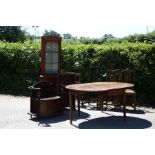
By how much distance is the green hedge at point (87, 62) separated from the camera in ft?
38.0

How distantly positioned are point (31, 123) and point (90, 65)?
4367 mm

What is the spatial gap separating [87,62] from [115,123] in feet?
13.8

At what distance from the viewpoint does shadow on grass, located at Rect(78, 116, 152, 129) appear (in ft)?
27.7

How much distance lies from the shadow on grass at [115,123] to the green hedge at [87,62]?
2.52 metres

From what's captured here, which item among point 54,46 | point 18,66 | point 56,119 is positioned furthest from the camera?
A: point 18,66

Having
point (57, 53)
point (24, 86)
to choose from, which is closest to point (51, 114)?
point (57, 53)

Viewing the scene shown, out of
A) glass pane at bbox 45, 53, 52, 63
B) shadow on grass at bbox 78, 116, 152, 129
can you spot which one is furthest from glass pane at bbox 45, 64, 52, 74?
shadow on grass at bbox 78, 116, 152, 129

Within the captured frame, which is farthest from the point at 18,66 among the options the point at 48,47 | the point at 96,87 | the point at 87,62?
the point at 96,87

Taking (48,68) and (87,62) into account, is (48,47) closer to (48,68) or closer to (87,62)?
(48,68)

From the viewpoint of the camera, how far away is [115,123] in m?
8.84

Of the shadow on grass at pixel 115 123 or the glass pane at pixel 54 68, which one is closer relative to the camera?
the shadow on grass at pixel 115 123

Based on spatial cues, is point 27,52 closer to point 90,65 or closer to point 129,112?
point 90,65

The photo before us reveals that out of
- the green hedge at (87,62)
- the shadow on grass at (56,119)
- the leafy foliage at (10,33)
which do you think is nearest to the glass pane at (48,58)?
the shadow on grass at (56,119)

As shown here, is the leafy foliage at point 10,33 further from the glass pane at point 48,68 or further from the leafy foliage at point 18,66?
the glass pane at point 48,68
